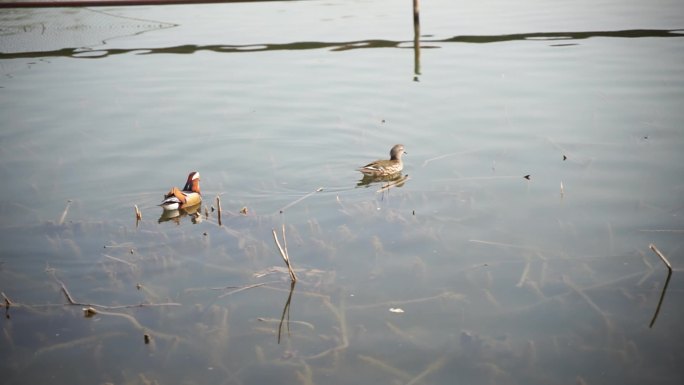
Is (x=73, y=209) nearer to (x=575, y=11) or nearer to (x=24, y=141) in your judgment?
(x=24, y=141)

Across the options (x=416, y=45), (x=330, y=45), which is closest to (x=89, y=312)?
(x=330, y=45)

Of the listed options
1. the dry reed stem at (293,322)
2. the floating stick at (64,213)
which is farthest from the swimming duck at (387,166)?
the floating stick at (64,213)

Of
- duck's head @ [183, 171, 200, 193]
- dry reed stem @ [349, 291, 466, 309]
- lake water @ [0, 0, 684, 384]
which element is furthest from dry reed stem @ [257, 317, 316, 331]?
duck's head @ [183, 171, 200, 193]

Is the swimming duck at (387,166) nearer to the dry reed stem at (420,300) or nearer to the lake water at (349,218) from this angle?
the lake water at (349,218)

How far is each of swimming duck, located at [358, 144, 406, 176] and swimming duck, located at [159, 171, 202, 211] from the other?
2.47 m

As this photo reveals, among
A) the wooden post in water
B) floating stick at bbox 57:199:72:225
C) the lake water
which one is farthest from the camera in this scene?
the wooden post in water

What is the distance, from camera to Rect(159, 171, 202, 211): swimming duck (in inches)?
383

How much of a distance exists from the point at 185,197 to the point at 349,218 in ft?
7.58

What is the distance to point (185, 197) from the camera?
985 cm

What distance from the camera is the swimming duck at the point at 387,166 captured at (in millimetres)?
10489

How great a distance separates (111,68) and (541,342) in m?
15.4

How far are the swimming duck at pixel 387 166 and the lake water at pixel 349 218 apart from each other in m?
0.22

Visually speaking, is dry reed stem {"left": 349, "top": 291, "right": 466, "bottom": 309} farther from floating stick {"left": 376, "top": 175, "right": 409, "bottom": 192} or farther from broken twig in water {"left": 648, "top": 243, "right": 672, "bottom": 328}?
floating stick {"left": 376, "top": 175, "right": 409, "bottom": 192}

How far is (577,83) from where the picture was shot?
51.5 ft
